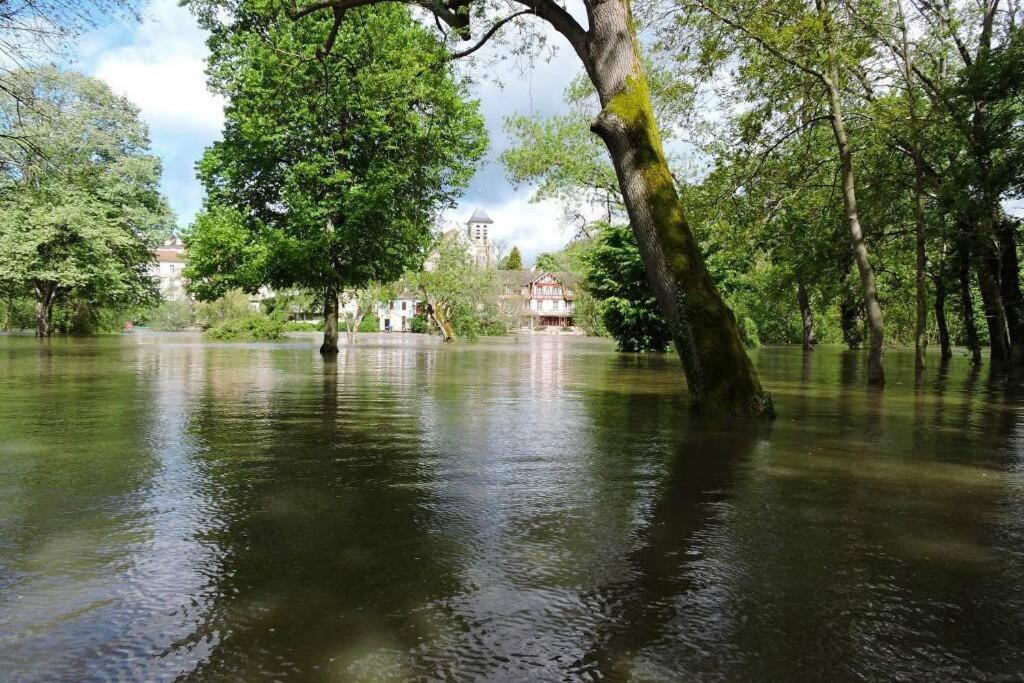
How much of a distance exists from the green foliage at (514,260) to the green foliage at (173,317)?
234 feet

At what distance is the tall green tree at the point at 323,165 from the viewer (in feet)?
77.3

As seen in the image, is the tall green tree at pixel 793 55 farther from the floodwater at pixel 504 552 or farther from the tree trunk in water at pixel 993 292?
the floodwater at pixel 504 552

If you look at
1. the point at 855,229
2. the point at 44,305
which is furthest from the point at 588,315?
the point at 855,229

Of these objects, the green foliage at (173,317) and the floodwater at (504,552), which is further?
the green foliage at (173,317)

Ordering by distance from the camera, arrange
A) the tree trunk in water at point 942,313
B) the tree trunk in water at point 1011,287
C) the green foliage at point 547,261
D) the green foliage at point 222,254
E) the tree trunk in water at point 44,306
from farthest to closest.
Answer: the green foliage at point 547,261 < the tree trunk in water at point 44,306 < the tree trunk in water at point 942,313 < the green foliage at point 222,254 < the tree trunk in water at point 1011,287

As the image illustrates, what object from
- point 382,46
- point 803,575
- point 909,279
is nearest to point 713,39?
point 382,46

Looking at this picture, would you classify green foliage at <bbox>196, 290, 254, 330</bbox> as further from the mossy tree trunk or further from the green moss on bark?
the green moss on bark

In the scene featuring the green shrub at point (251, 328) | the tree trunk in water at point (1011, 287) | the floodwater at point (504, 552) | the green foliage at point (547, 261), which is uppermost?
the green foliage at point (547, 261)

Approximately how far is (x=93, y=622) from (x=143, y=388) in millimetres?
11818

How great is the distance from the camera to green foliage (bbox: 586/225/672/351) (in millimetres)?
36938

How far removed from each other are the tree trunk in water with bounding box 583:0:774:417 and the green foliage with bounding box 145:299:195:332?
82.1 metres

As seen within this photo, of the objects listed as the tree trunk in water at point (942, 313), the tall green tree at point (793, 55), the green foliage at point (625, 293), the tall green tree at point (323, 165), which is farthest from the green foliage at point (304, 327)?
the tall green tree at point (793, 55)

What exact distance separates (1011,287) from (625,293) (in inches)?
751

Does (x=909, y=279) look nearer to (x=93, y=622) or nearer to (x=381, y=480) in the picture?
(x=381, y=480)
